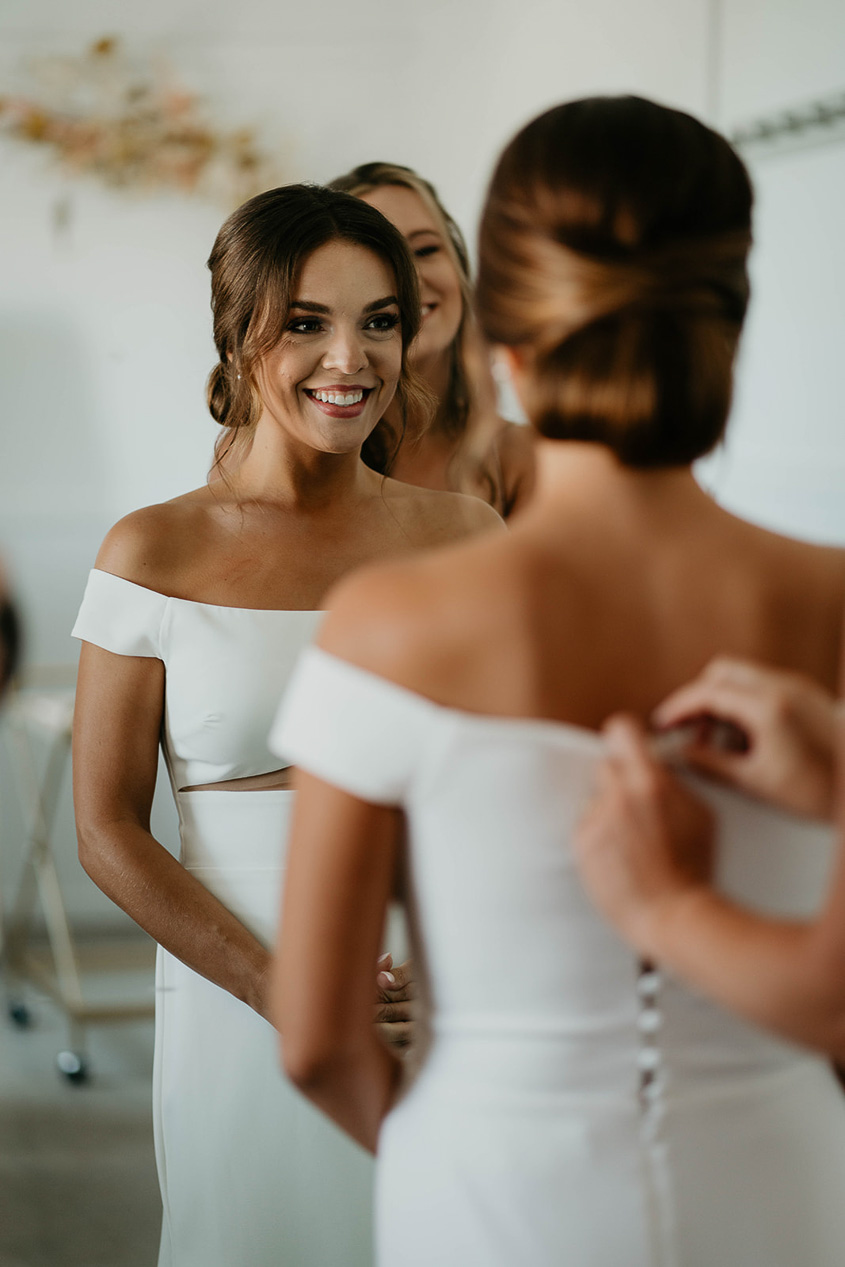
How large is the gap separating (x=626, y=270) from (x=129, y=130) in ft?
10.3

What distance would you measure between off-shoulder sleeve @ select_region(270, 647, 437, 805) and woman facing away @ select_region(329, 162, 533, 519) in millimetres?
1188

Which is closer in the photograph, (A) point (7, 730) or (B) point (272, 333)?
(B) point (272, 333)

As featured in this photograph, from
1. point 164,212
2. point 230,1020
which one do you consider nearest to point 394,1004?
point 230,1020

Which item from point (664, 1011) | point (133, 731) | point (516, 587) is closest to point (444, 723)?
point (516, 587)

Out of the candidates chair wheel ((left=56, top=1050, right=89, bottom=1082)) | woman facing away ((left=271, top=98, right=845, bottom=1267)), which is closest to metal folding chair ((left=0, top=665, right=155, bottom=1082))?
chair wheel ((left=56, top=1050, right=89, bottom=1082))

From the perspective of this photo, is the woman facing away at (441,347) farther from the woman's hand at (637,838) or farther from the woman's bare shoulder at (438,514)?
the woman's hand at (637,838)

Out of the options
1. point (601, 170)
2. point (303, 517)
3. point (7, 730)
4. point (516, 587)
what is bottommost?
point (7, 730)

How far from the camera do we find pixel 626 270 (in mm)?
615

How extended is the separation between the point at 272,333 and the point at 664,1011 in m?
0.86

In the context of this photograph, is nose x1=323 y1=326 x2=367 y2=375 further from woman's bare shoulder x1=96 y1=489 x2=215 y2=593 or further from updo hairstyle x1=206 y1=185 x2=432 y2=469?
woman's bare shoulder x1=96 y1=489 x2=215 y2=593

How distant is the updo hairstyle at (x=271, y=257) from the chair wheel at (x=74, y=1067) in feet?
6.57

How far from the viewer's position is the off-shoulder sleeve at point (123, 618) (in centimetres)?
128

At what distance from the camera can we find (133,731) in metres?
1.28

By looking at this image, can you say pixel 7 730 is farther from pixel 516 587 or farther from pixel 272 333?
pixel 516 587
